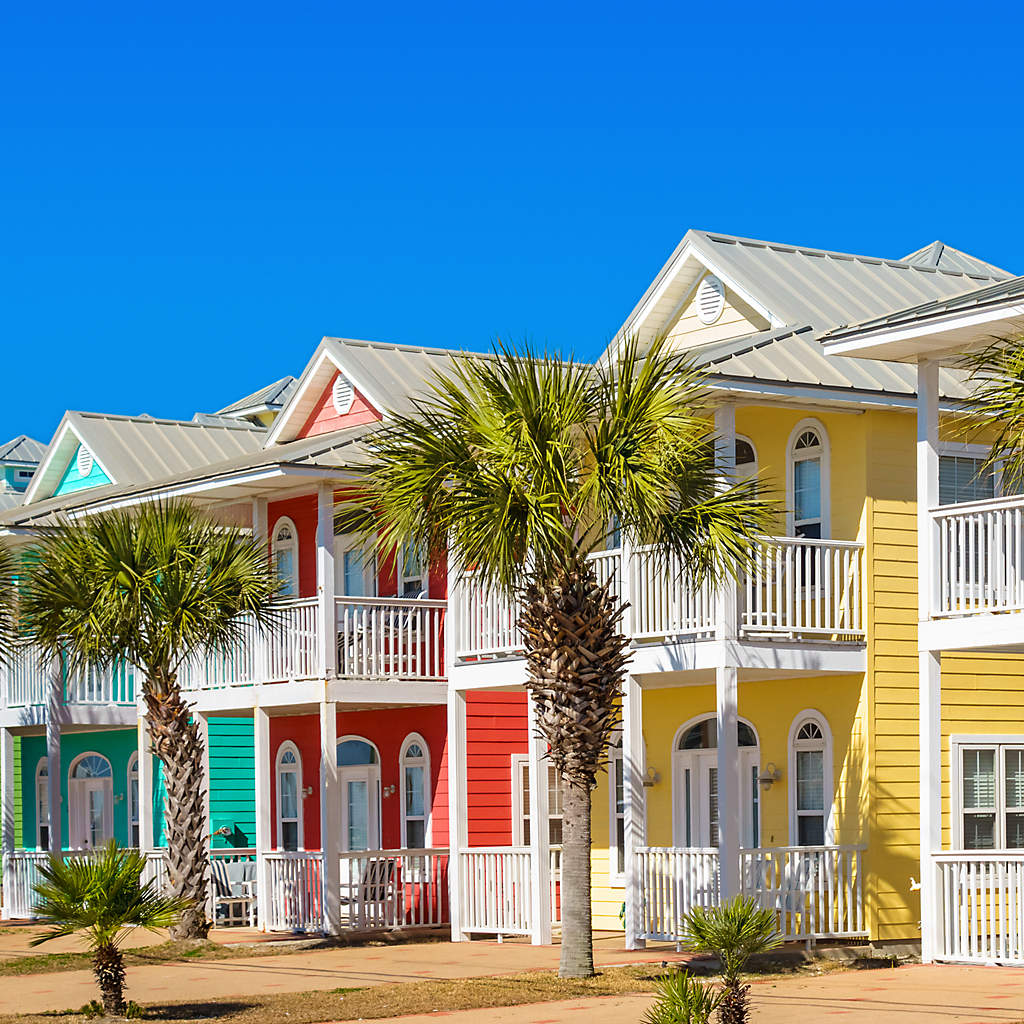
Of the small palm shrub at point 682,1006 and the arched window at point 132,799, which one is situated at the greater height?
the small palm shrub at point 682,1006

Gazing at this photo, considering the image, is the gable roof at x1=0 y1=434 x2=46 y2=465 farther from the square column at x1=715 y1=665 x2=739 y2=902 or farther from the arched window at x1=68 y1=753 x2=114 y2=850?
the square column at x1=715 y1=665 x2=739 y2=902

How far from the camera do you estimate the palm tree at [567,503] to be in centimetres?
1717

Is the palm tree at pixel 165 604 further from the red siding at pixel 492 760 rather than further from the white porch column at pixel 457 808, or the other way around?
the red siding at pixel 492 760

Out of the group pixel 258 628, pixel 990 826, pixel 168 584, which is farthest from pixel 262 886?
pixel 990 826

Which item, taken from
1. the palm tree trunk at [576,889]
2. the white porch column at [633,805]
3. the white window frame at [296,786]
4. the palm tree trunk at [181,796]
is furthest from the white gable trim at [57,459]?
the palm tree trunk at [576,889]

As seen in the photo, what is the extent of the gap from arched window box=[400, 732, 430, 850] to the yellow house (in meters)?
3.23

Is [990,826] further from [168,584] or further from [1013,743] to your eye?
[168,584]

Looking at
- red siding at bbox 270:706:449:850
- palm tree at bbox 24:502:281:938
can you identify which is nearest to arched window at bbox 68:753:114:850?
red siding at bbox 270:706:449:850

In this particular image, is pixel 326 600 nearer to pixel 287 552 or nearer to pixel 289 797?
pixel 287 552

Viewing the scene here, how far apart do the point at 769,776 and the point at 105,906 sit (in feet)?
29.7

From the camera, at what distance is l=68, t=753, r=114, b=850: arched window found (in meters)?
34.6

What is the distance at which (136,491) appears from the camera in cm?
2842

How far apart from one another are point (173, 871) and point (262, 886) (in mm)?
2605

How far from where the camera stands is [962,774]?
21938 millimetres
